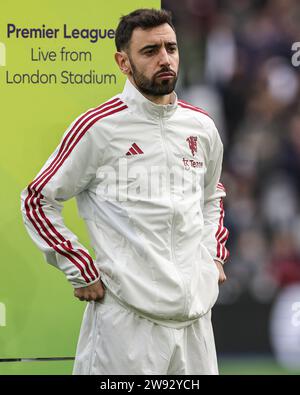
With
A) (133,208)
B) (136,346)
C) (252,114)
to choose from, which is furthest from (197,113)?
(252,114)

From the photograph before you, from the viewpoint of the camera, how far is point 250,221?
446cm

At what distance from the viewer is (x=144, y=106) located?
2.89 metres

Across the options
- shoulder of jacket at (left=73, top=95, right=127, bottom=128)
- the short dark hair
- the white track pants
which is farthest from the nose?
the white track pants

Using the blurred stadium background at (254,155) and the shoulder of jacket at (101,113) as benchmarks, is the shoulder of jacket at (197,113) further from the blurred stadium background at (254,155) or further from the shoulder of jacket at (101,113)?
the blurred stadium background at (254,155)

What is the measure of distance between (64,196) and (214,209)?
65cm

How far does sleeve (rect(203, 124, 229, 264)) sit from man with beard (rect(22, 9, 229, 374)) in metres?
0.16

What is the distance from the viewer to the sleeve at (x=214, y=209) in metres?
3.12

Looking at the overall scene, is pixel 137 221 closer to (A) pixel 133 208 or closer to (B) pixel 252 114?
(A) pixel 133 208

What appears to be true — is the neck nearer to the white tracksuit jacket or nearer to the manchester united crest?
the white tracksuit jacket

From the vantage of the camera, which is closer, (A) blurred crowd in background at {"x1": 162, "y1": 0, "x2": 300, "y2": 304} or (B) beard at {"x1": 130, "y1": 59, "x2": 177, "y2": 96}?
(B) beard at {"x1": 130, "y1": 59, "x2": 177, "y2": 96}

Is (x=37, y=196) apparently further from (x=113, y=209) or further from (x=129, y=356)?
(x=129, y=356)

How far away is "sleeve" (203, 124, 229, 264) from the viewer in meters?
3.12

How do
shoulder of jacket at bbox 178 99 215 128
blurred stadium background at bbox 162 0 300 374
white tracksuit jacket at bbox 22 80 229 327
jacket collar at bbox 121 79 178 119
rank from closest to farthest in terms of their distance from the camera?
white tracksuit jacket at bbox 22 80 229 327 < jacket collar at bbox 121 79 178 119 < shoulder of jacket at bbox 178 99 215 128 < blurred stadium background at bbox 162 0 300 374
